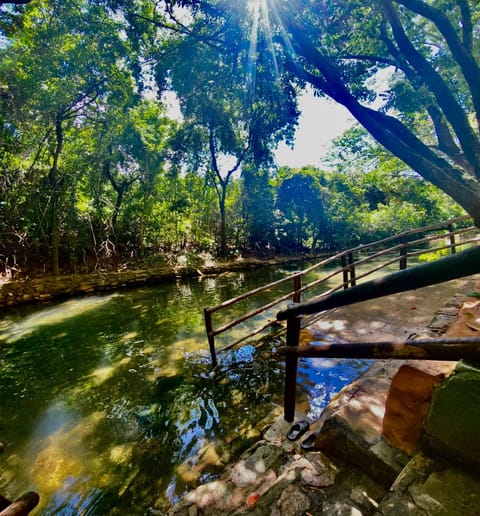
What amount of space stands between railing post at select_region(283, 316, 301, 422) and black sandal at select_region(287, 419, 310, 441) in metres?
0.13

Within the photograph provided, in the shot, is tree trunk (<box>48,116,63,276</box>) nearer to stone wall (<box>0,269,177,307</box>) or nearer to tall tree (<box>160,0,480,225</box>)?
stone wall (<box>0,269,177,307</box>)

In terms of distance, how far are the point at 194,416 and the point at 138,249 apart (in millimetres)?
10873

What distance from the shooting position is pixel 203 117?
39.9 feet

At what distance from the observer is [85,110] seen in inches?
387

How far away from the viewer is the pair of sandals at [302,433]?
1.74 metres

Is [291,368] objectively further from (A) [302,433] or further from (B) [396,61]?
(B) [396,61]

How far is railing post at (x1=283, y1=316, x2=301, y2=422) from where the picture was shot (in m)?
1.86

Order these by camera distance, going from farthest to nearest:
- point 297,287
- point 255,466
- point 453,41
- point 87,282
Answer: point 87,282
point 453,41
point 297,287
point 255,466

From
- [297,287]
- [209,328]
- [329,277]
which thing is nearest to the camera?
[209,328]

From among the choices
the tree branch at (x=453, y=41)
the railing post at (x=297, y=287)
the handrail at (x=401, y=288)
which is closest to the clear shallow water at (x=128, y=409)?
the railing post at (x=297, y=287)

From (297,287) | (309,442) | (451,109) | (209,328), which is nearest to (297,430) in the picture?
(309,442)

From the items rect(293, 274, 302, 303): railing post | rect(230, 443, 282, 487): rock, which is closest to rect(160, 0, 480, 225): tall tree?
rect(293, 274, 302, 303): railing post

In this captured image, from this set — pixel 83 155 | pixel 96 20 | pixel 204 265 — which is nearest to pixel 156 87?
pixel 96 20

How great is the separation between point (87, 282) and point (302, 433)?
10.1 m
